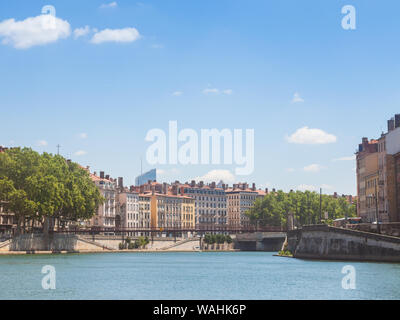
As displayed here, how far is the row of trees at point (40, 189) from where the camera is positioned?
102 m

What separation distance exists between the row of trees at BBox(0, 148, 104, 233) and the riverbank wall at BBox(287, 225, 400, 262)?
35795 millimetres

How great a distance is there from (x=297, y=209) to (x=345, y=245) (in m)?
98.2

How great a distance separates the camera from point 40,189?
104 m

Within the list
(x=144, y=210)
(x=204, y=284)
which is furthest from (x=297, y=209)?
(x=204, y=284)

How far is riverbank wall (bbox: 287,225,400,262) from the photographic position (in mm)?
69938

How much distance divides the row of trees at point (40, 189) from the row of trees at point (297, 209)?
68.7 meters

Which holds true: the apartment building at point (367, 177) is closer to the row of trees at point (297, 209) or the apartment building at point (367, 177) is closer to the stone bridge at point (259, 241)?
the stone bridge at point (259, 241)

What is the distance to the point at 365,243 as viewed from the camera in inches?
2872
